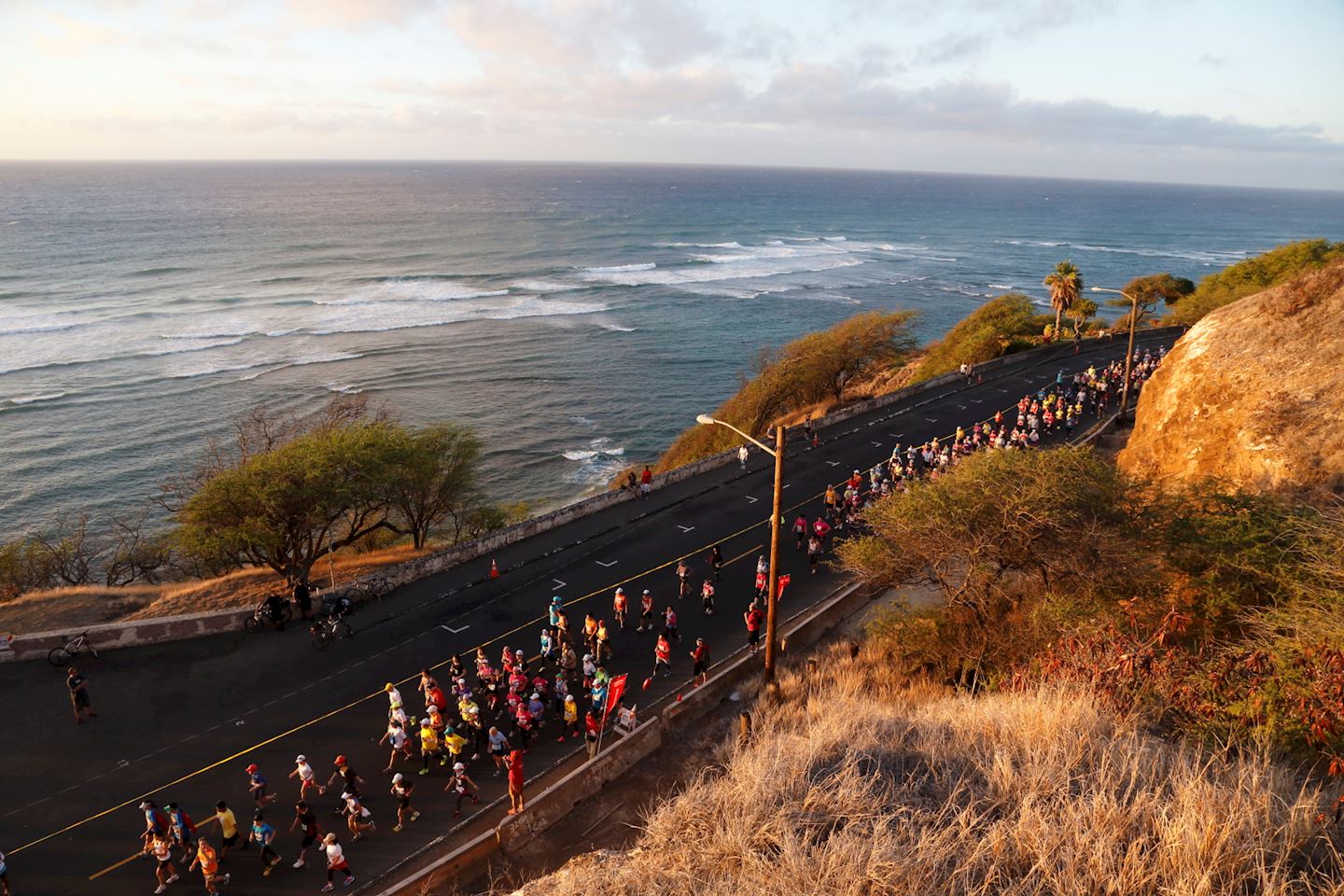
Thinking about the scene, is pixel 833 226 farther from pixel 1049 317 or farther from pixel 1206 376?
pixel 1206 376

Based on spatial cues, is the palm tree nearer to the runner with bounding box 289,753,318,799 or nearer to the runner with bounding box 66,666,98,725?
Answer: the runner with bounding box 289,753,318,799

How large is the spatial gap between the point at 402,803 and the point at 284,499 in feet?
42.6

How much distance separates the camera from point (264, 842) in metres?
12.0

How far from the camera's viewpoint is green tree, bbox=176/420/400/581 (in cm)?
2267

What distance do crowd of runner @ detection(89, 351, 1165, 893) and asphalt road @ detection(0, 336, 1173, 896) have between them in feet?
0.48

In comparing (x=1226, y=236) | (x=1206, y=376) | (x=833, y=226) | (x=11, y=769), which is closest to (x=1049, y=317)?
(x=1206, y=376)

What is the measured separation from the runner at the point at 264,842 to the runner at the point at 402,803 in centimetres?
187

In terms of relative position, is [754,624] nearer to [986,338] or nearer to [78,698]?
[78,698]

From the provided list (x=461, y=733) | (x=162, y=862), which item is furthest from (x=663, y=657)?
(x=162, y=862)

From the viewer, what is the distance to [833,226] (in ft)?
575

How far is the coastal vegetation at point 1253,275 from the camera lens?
171 ft

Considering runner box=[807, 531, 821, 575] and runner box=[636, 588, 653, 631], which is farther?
runner box=[807, 531, 821, 575]

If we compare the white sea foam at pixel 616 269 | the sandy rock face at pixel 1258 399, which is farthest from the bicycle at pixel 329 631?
the white sea foam at pixel 616 269

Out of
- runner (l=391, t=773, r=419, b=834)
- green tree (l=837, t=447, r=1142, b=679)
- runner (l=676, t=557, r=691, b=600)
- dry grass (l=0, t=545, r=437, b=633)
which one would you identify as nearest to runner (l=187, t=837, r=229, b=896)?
runner (l=391, t=773, r=419, b=834)
